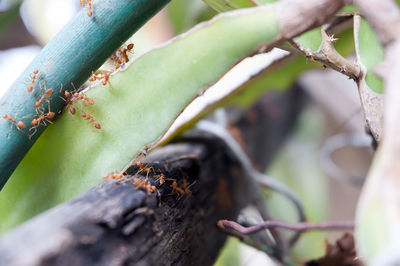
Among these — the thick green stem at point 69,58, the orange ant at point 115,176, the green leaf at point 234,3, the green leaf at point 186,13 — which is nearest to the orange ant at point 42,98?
the thick green stem at point 69,58

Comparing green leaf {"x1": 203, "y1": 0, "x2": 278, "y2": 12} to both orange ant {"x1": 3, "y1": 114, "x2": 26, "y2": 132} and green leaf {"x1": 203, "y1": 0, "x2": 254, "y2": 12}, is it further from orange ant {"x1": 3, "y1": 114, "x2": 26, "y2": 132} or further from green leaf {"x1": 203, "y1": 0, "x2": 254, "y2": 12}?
orange ant {"x1": 3, "y1": 114, "x2": 26, "y2": 132}

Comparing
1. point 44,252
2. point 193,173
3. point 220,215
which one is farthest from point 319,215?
point 44,252

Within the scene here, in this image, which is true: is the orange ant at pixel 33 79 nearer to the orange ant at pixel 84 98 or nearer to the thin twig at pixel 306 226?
the orange ant at pixel 84 98

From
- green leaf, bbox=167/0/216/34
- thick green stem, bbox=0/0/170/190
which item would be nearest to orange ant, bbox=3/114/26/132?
thick green stem, bbox=0/0/170/190

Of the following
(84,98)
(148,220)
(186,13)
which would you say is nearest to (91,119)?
(84,98)

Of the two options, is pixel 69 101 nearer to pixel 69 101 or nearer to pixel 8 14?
pixel 69 101
